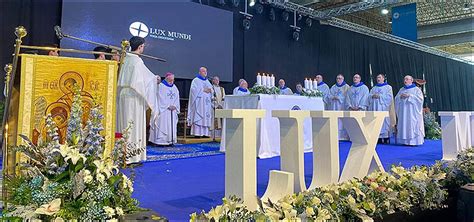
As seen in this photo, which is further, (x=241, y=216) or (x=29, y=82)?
(x=29, y=82)

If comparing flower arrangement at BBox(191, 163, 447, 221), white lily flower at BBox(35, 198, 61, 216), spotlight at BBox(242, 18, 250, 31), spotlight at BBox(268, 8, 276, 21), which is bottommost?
flower arrangement at BBox(191, 163, 447, 221)

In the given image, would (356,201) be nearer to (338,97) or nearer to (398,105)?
(398,105)

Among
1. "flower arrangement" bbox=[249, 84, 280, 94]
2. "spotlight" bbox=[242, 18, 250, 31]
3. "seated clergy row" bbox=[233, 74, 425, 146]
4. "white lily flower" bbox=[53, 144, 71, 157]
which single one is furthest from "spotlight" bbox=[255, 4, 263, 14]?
"white lily flower" bbox=[53, 144, 71, 157]

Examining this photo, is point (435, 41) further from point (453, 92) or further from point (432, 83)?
point (453, 92)

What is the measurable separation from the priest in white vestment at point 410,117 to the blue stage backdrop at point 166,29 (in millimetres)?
3815

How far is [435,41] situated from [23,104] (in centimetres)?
1674

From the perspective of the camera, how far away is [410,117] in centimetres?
688

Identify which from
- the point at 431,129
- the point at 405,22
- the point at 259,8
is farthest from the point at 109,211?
the point at 431,129

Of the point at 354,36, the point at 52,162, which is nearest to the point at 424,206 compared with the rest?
the point at 52,162

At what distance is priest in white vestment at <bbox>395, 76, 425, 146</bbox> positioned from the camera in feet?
22.4

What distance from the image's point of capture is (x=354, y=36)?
11.5 meters

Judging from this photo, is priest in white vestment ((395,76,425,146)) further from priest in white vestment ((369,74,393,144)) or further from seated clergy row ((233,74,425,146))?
priest in white vestment ((369,74,393,144))

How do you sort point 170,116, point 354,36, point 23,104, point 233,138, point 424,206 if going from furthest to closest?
point 354,36, point 170,116, point 424,206, point 23,104, point 233,138

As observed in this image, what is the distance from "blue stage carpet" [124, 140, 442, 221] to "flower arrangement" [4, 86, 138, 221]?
620 mm
